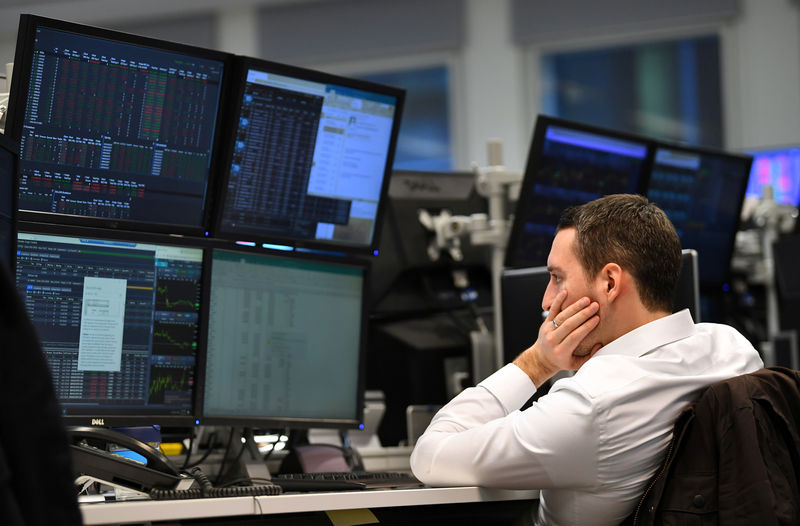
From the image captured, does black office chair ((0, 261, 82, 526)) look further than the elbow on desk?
No

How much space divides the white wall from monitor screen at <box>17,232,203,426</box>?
4.79 meters

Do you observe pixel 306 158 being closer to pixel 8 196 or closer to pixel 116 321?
pixel 116 321

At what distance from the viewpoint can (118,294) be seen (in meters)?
2.03

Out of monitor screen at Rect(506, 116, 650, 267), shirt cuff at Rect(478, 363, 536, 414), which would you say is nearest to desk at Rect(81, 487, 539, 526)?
shirt cuff at Rect(478, 363, 536, 414)

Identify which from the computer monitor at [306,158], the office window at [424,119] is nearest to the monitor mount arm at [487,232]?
the computer monitor at [306,158]

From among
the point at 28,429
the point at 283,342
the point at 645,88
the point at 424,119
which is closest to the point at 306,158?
the point at 283,342

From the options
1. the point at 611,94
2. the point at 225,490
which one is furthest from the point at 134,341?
the point at 611,94

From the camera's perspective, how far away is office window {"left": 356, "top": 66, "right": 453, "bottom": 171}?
7058mm

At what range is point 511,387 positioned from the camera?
1894 millimetres

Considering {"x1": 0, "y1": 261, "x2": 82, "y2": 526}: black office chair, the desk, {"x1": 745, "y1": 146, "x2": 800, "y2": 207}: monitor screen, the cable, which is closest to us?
{"x1": 0, "y1": 261, "x2": 82, "y2": 526}: black office chair

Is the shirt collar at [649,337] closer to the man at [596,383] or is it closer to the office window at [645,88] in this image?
the man at [596,383]

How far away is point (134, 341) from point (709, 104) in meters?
5.64

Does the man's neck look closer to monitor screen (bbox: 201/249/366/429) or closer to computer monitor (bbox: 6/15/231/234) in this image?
monitor screen (bbox: 201/249/366/429)

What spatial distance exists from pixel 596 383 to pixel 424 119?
560 cm
